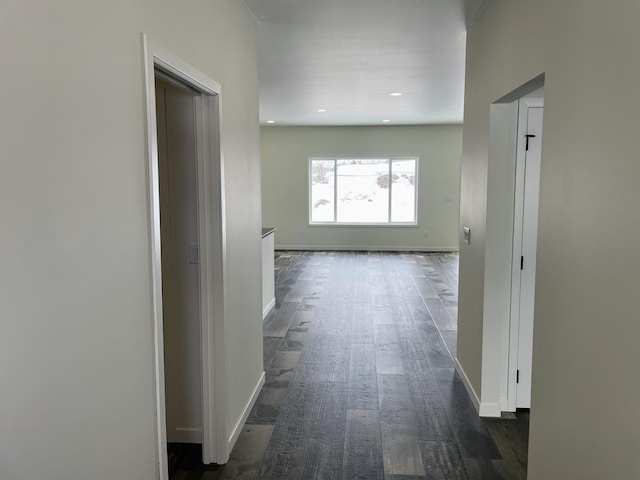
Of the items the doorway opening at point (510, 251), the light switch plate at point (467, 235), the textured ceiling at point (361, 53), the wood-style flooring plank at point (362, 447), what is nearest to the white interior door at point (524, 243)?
the doorway opening at point (510, 251)

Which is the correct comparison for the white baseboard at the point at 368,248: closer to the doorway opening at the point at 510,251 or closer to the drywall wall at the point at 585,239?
the doorway opening at the point at 510,251

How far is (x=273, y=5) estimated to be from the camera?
9.93 feet

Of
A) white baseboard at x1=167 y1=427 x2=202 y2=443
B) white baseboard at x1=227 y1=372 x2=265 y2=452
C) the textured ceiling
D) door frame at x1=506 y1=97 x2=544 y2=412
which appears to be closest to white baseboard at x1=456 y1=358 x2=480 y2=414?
door frame at x1=506 y1=97 x2=544 y2=412

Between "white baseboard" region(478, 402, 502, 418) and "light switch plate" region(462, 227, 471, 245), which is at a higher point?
"light switch plate" region(462, 227, 471, 245)

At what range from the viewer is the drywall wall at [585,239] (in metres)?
1.34

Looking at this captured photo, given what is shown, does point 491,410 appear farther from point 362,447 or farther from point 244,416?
point 244,416

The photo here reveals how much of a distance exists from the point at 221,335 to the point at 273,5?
2.04m

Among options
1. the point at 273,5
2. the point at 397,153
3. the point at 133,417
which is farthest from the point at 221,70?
the point at 397,153

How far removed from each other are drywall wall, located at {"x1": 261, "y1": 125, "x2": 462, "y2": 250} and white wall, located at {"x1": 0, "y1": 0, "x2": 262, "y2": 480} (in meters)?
8.80

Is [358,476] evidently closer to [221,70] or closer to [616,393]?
[616,393]

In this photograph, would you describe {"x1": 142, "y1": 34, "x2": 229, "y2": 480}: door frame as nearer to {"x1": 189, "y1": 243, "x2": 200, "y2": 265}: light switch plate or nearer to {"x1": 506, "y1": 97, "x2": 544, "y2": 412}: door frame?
{"x1": 189, "y1": 243, "x2": 200, "y2": 265}: light switch plate

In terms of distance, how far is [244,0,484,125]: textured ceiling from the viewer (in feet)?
10.3

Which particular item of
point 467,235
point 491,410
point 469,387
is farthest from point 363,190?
point 491,410

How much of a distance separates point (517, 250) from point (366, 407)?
4.73 feet
